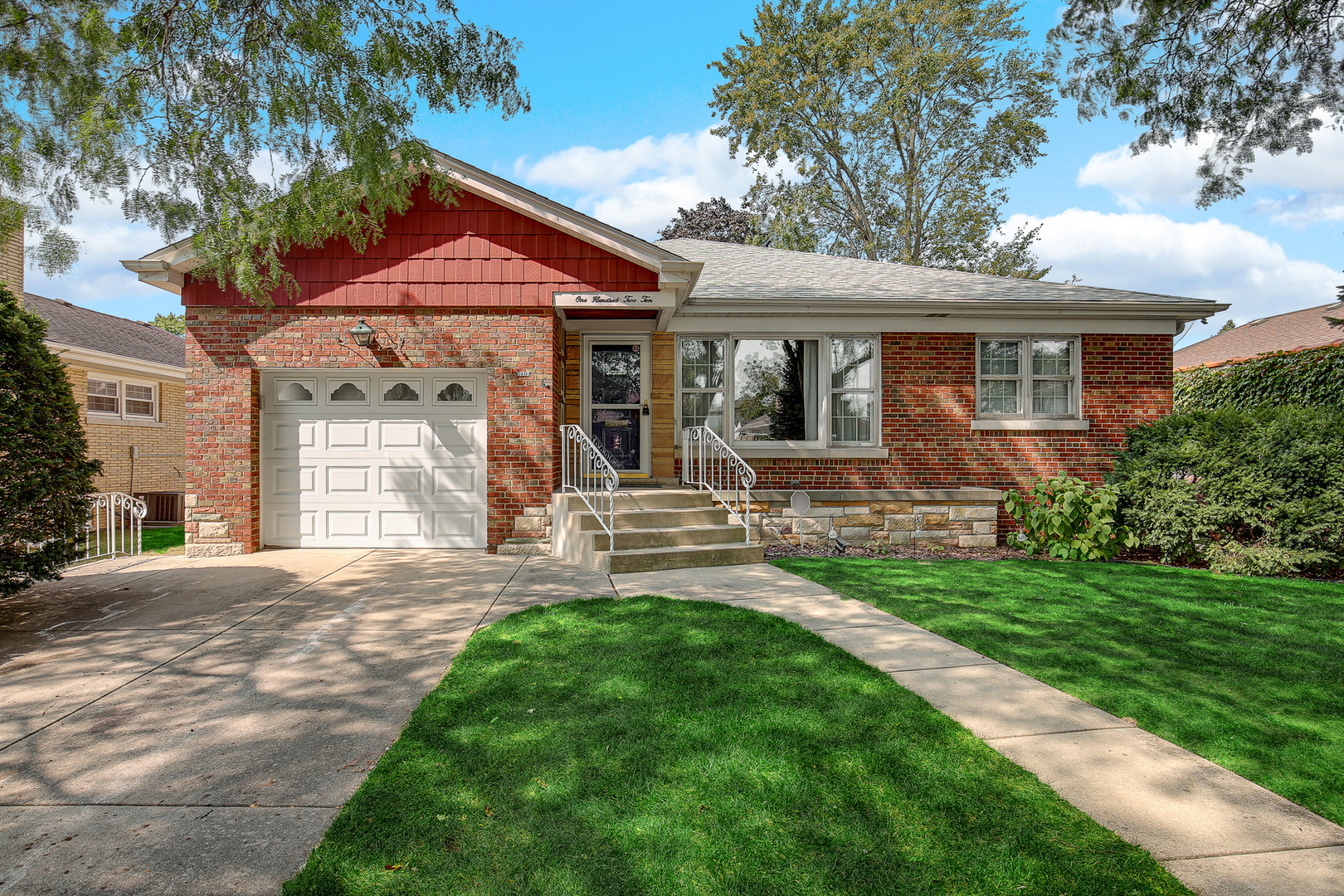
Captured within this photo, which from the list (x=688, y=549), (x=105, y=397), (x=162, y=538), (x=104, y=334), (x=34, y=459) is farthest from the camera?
(x=104, y=334)

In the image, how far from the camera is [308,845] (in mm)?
2449

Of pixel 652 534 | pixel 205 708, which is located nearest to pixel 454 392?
pixel 652 534

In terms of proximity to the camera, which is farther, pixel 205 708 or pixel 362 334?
pixel 362 334

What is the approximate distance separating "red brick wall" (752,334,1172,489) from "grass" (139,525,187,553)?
858 centimetres

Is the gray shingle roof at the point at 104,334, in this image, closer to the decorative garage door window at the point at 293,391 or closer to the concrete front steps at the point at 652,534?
the decorative garage door window at the point at 293,391

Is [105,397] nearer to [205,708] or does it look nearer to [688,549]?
[688,549]

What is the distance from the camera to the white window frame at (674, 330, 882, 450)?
32.6 feet

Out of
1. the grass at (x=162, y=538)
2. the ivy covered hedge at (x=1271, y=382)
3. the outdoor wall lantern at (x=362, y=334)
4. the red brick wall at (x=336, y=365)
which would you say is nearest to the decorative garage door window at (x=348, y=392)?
the red brick wall at (x=336, y=365)

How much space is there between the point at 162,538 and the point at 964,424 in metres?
12.7

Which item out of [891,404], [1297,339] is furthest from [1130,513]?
[1297,339]

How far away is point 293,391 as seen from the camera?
8.84 metres

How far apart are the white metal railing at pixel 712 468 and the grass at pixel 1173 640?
145 centimetres

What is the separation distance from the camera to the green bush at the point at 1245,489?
7523 millimetres

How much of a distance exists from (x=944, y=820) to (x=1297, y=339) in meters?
23.2
